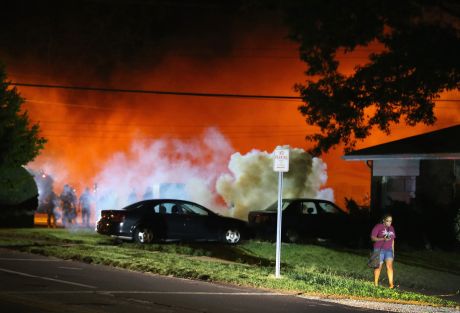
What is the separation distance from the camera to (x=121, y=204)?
46719mm

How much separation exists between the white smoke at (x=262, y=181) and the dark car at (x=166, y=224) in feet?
68.3

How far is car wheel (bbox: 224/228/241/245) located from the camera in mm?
24812

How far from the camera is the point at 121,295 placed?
1268cm

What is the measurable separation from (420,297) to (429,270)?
5.61 meters

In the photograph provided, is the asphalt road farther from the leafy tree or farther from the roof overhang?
the leafy tree

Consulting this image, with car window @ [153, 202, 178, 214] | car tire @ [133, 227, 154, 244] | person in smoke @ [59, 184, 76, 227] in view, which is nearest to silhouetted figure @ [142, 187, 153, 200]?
person in smoke @ [59, 184, 76, 227]

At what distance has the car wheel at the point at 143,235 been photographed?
2322cm

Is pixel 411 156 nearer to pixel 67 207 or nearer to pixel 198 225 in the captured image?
pixel 198 225

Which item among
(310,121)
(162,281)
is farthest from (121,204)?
(162,281)

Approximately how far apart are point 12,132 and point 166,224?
11.1 metres

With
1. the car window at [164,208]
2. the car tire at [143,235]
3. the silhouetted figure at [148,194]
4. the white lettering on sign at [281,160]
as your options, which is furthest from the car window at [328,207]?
the silhouetted figure at [148,194]

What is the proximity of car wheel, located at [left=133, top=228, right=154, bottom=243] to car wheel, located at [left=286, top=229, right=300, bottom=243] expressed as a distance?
524 cm

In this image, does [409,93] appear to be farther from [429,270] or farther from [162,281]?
[162,281]

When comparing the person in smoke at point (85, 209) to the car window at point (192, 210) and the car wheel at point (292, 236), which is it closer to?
the car window at point (192, 210)
